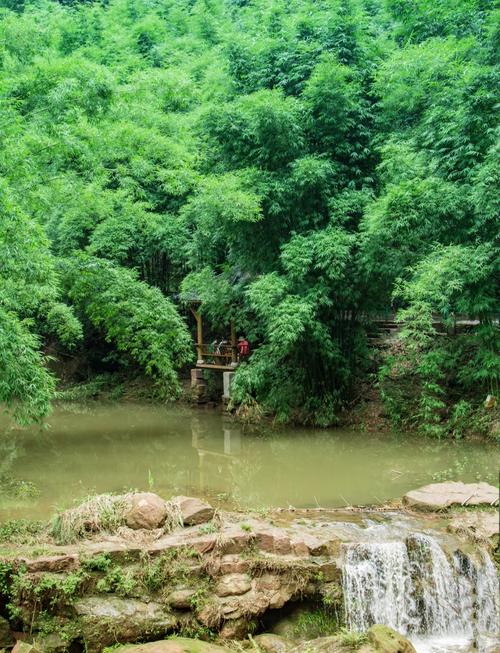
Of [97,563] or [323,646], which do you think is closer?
[323,646]

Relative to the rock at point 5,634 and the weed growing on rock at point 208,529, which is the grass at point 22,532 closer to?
the rock at point 5,634

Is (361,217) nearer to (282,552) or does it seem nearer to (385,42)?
(385,42)

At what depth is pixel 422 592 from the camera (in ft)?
A: 22.7

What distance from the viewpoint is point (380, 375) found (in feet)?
44.7

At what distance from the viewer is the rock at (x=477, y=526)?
24.4 ft

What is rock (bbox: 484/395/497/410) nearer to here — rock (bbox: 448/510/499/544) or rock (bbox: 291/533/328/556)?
rock (bbox: 448/510/499/544)

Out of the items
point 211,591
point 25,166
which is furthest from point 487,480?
point 25,166

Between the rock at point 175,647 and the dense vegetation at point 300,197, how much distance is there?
15.2 ft

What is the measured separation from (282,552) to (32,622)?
2.50 meters

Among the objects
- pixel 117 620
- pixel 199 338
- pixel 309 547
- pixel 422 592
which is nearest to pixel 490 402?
pixel 422 592

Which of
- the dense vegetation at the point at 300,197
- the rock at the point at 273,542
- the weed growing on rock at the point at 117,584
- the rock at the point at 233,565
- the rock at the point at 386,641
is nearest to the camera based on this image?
the rock at the point at 386,641

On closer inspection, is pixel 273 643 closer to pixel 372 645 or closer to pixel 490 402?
pixel 372 645

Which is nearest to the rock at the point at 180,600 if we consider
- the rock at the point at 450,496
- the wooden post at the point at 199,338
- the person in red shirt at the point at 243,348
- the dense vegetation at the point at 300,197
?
the rock at the point at 450,496

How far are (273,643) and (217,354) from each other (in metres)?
12.0
